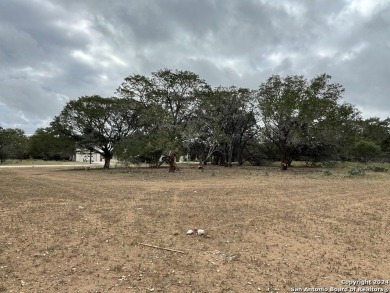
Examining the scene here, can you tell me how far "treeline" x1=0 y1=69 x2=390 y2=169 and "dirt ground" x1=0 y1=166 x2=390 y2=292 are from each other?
18.6 metres

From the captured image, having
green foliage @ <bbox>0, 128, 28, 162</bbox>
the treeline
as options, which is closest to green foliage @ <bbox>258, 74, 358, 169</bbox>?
the treeline

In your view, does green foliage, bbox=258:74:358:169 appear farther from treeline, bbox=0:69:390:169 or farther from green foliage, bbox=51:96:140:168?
green foliage, bbox=51:96:140:168

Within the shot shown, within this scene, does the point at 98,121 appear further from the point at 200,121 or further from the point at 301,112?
the point at 301,112

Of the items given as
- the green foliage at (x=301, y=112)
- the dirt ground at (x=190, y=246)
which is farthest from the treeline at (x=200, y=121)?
the dirt ground at (x=190, y=246)

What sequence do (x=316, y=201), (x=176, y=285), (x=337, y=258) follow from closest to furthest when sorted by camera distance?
(x=176, y=285) < (x=337, y=258) < (x=316, y=201)

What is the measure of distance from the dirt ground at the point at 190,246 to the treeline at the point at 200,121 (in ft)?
60.9

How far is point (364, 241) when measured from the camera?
6.74 meters

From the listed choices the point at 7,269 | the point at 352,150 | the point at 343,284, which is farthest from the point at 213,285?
the point at 352,150

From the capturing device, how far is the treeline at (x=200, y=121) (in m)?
29.9

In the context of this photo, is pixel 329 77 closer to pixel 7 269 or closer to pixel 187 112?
pixel 187 112

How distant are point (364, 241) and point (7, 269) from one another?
6.58 meters

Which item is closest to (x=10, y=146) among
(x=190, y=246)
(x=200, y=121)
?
(x=200, y=121)

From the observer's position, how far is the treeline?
A: 98.2 ft

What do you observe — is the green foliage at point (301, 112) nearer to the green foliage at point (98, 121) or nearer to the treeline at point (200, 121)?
the treeline at point (200, 121)
